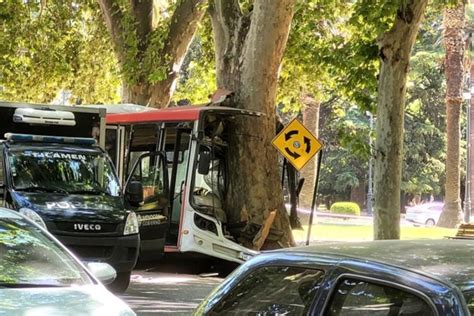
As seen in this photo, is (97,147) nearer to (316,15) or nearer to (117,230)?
(117,230)

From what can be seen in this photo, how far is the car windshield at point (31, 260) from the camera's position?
5.30m

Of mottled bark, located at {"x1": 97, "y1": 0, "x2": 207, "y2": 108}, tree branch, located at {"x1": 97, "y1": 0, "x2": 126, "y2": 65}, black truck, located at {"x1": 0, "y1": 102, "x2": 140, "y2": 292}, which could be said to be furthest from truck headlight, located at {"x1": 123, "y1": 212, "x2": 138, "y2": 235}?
tree branch, located at {"x1": 97, "y1": 0, "x2": 126, "y2": 65}

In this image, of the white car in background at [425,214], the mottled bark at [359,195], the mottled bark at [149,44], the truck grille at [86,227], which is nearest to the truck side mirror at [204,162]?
the truck grille at [86,227]

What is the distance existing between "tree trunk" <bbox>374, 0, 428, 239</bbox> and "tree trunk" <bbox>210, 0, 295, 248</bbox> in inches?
142

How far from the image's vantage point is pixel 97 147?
12281mm

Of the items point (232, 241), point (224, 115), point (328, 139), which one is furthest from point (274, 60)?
point (328, 139)

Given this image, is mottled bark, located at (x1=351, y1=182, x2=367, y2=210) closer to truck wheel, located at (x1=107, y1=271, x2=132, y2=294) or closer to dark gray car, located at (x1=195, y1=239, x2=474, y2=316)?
truck wheel, located at (x1=107, y1=271, x2=132, y2=294)

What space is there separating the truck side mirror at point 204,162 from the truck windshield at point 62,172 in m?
1.48

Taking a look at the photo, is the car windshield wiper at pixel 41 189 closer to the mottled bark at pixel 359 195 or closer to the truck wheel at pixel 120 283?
the truck wheel at pixel 120 283

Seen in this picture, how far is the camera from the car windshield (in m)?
5.30

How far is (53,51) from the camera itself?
25391mm

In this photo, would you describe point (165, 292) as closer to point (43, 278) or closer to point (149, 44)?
point (43, 278)

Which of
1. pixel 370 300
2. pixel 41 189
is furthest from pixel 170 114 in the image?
pixel 370 300

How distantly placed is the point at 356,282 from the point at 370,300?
102 millimetres
